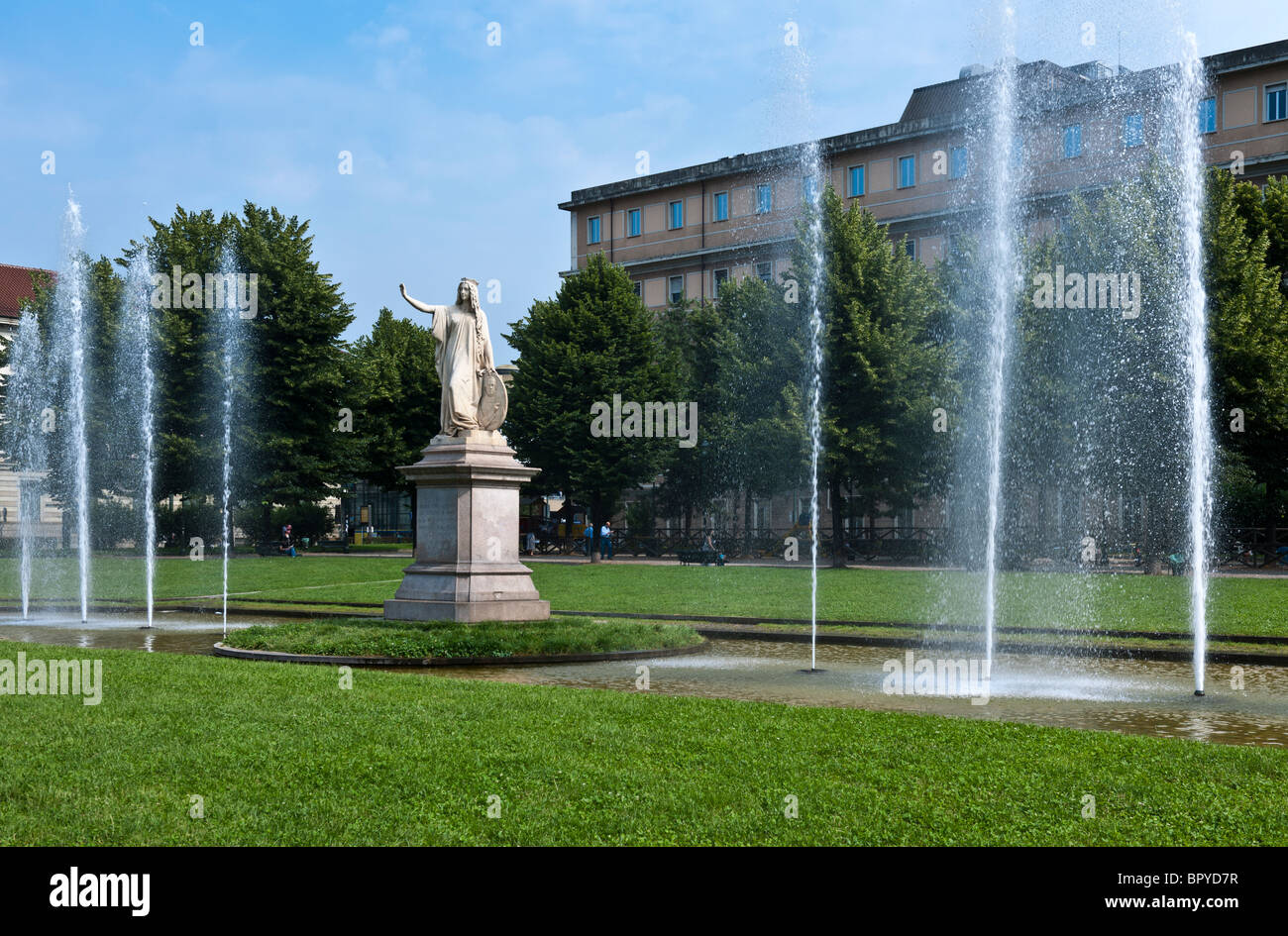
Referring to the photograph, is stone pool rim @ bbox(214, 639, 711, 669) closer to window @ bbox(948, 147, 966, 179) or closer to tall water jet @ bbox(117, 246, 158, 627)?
tall water jet @ bbox(117, 246, 158, 627)

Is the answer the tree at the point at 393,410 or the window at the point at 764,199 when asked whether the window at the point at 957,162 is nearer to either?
the window at the point at 764,199

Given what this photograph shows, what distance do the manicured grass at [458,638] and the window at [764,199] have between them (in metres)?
50.5

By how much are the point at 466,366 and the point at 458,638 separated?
178 inches

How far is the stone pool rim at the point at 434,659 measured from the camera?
14.0 metres

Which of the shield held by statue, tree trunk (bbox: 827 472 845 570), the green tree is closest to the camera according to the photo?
the shield held by statue

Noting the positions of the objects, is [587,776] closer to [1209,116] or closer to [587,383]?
[587,383]

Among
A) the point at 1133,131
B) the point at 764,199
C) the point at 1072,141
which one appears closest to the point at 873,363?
the point at 1133,131

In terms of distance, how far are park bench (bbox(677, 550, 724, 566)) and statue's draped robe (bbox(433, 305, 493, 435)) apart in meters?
27.8

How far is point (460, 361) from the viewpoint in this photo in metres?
17.6

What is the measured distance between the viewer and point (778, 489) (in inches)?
1932

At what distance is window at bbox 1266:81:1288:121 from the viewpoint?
2005 inches

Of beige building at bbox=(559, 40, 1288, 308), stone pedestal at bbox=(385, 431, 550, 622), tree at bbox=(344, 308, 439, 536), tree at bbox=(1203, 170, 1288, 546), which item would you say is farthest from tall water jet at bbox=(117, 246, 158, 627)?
tree at bbox=(1203, 170, 1288, 546)
